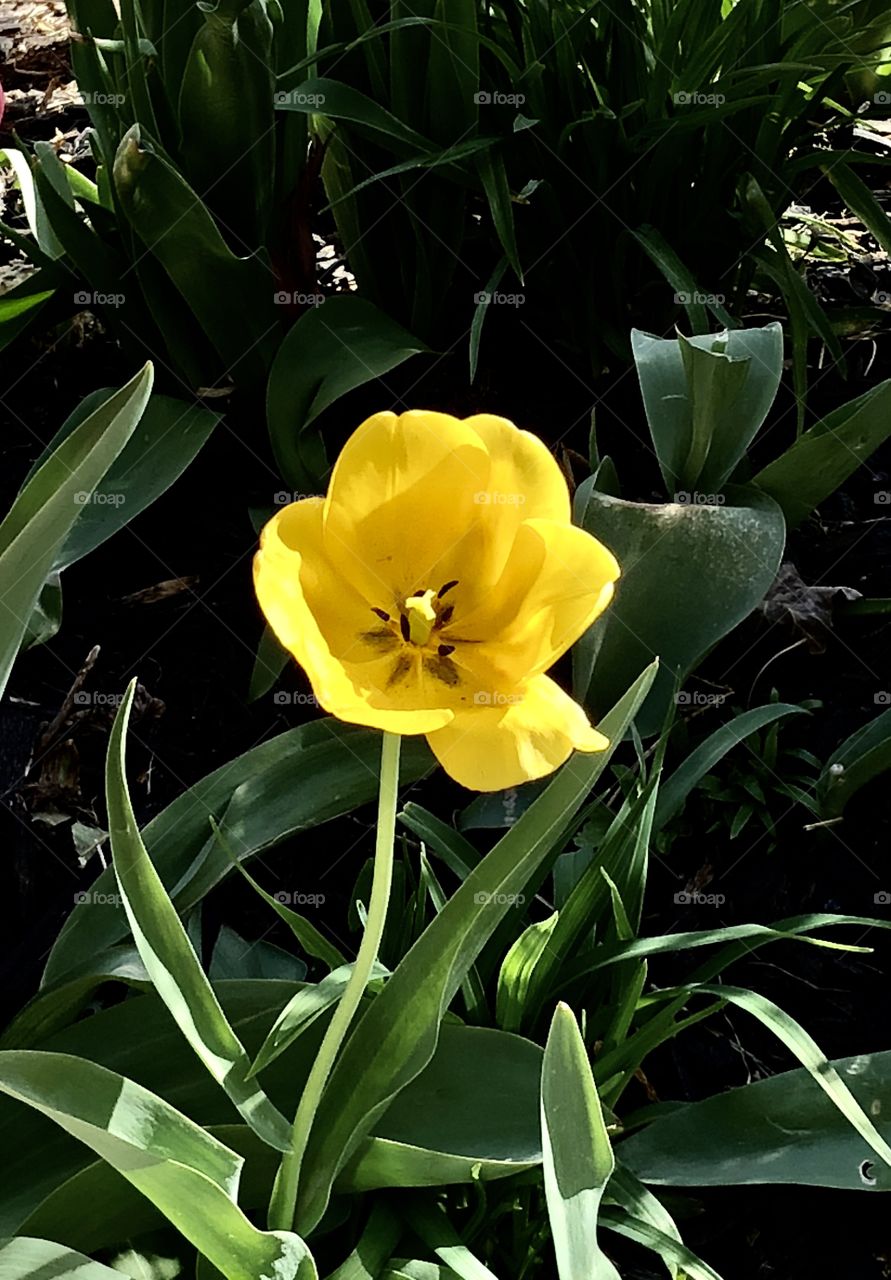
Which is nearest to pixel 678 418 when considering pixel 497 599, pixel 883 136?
pixel 497 599

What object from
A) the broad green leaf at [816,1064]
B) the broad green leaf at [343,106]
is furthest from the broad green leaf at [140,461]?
the broad green leaf at [816,1064]

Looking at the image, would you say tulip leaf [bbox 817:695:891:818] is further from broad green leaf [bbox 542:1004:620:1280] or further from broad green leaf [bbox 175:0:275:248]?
broad green leaf [bbox 175:0:275:248]

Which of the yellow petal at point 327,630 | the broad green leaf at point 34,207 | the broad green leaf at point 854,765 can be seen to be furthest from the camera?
the broad green leaf at point 34,207

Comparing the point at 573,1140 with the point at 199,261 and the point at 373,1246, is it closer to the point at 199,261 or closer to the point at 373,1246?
the point at 373,1246

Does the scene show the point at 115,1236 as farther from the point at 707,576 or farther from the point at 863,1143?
the point at 707,576

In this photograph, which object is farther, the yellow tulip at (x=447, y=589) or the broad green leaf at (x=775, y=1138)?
the broad green leaf at (x=775, y=1138)

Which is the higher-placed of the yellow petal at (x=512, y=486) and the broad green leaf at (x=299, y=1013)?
the yellow petal at (x=512, y=486)

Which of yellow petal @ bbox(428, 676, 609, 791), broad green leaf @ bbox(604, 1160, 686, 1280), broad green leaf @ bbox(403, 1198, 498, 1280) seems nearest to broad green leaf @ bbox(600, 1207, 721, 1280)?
broad green leaf @ bbox(604, 1160, 686, 1280)

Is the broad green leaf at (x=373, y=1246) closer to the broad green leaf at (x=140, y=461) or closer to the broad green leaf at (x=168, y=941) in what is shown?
the broad green leaf at (x=168, y=941)
